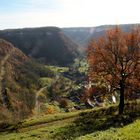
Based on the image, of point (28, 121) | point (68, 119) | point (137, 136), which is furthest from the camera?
point (28, 121)

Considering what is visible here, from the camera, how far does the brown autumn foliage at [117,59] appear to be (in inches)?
1887

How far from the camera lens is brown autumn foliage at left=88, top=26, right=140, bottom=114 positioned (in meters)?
47.9

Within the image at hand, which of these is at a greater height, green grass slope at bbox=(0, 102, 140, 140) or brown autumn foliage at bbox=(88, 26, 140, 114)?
brown autumn foliage at bbox=(88, 26, 140, 114)

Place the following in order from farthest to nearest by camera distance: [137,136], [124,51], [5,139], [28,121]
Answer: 1. [28,121]
2. [124,51]
3. [5,139]
4. [137,136]

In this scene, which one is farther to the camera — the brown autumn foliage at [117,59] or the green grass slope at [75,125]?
the brown autumn foliage at [117,59]

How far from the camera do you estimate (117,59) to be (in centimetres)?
4869

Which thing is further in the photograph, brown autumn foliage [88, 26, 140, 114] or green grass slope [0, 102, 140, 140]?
brown autumn foliage [88, 26, 140, 114]

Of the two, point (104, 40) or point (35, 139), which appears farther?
point (104, 40)

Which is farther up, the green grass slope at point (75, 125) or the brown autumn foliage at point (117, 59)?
the brown autumn foliage at point (117, 59)

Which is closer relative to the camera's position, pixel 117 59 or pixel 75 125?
pixel 75 125

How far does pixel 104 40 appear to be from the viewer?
49219mm

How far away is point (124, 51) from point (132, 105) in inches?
425

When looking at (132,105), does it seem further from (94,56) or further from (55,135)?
(55,135)

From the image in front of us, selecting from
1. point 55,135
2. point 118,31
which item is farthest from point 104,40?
point 55,135
